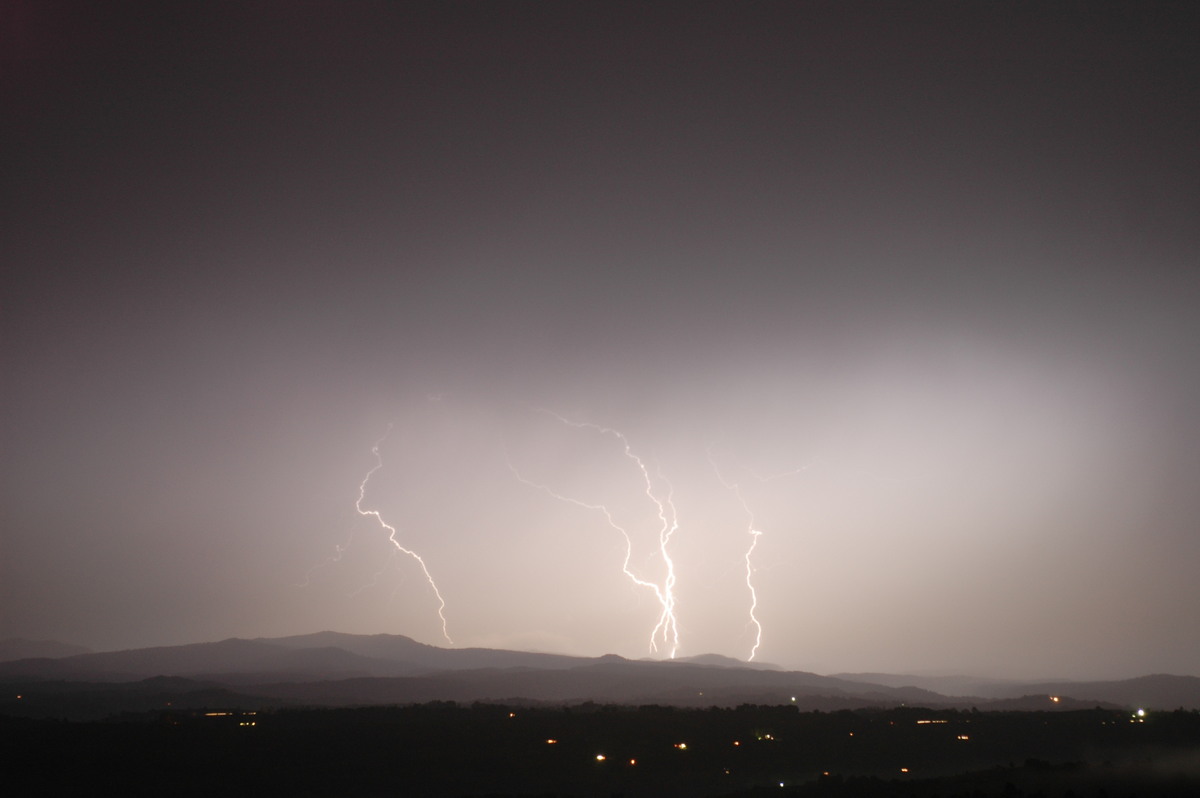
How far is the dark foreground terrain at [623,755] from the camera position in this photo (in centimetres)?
3422

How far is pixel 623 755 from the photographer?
43.9m

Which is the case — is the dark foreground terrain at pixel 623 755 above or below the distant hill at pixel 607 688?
above

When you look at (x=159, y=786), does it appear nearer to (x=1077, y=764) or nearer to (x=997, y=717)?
(x=1077, y=764)

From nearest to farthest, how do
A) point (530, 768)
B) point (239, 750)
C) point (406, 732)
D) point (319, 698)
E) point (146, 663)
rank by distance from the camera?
1. point (530, 768)
2. point (239, 750)
3. point (406, 732)
4. point (319, 698)
5. point (146, 663)

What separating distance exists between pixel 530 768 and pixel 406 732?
13.4 m

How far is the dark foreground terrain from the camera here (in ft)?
112

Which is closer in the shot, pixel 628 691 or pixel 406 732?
pixel 406 732

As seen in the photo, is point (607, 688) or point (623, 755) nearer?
point (623, 755)

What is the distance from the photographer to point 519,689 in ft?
407

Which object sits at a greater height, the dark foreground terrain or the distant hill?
the dark foreground terrain

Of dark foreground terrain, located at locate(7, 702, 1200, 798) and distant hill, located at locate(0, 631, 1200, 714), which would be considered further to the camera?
distant hill, located at locate(0, 631, 1200, 714)

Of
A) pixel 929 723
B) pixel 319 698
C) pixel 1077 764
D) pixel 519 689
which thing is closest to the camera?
pixel 1077 764

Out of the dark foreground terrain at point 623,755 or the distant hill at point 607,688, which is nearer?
the dark foreground terrain at point 623,755

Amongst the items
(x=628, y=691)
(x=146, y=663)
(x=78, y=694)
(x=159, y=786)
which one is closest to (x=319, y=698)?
(x=78, y=694)
